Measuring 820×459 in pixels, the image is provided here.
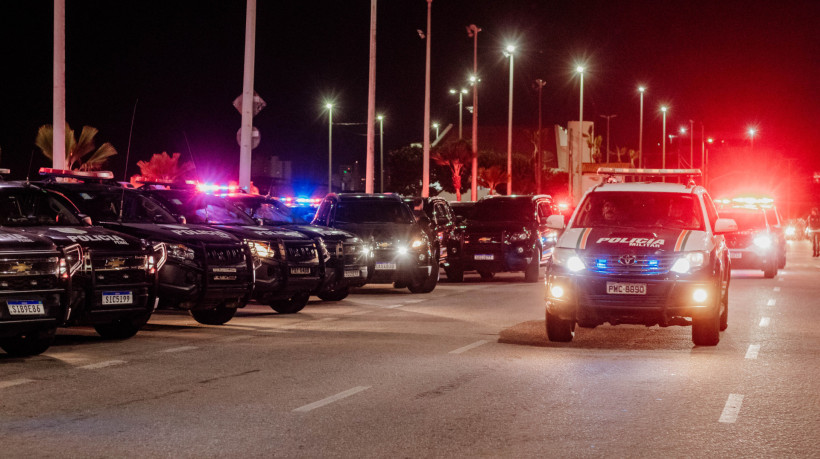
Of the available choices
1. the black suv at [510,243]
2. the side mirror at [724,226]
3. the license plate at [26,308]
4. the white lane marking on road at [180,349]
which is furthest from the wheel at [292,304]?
the black suv at [510,243]

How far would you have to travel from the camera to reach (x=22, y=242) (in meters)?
12.3

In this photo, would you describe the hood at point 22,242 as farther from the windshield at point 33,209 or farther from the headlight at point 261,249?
the headlight at point 261,249

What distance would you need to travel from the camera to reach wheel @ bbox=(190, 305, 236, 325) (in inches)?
655

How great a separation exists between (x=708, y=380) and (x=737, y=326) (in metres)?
5.74

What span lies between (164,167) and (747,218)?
38.2 m

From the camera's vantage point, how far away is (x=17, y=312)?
11984 mm

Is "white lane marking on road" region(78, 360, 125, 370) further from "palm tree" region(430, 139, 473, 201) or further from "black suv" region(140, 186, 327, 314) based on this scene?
"palm tree" region(430, 139, 473, 201)

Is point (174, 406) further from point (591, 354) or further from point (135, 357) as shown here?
point (591, 354)

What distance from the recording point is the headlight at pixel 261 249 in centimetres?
1708

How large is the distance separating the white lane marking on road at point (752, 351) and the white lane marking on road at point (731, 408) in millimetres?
2904

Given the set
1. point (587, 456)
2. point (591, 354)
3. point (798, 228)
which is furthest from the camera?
point (798, 228)

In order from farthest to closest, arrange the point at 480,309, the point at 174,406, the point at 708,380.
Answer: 1. the point at 480,309
2. the point at 708,380
3. the point at 174,406

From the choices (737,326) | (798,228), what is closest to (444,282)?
(737,326)

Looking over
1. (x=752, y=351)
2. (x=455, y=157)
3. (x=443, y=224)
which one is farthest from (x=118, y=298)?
(x=455, y=157)
